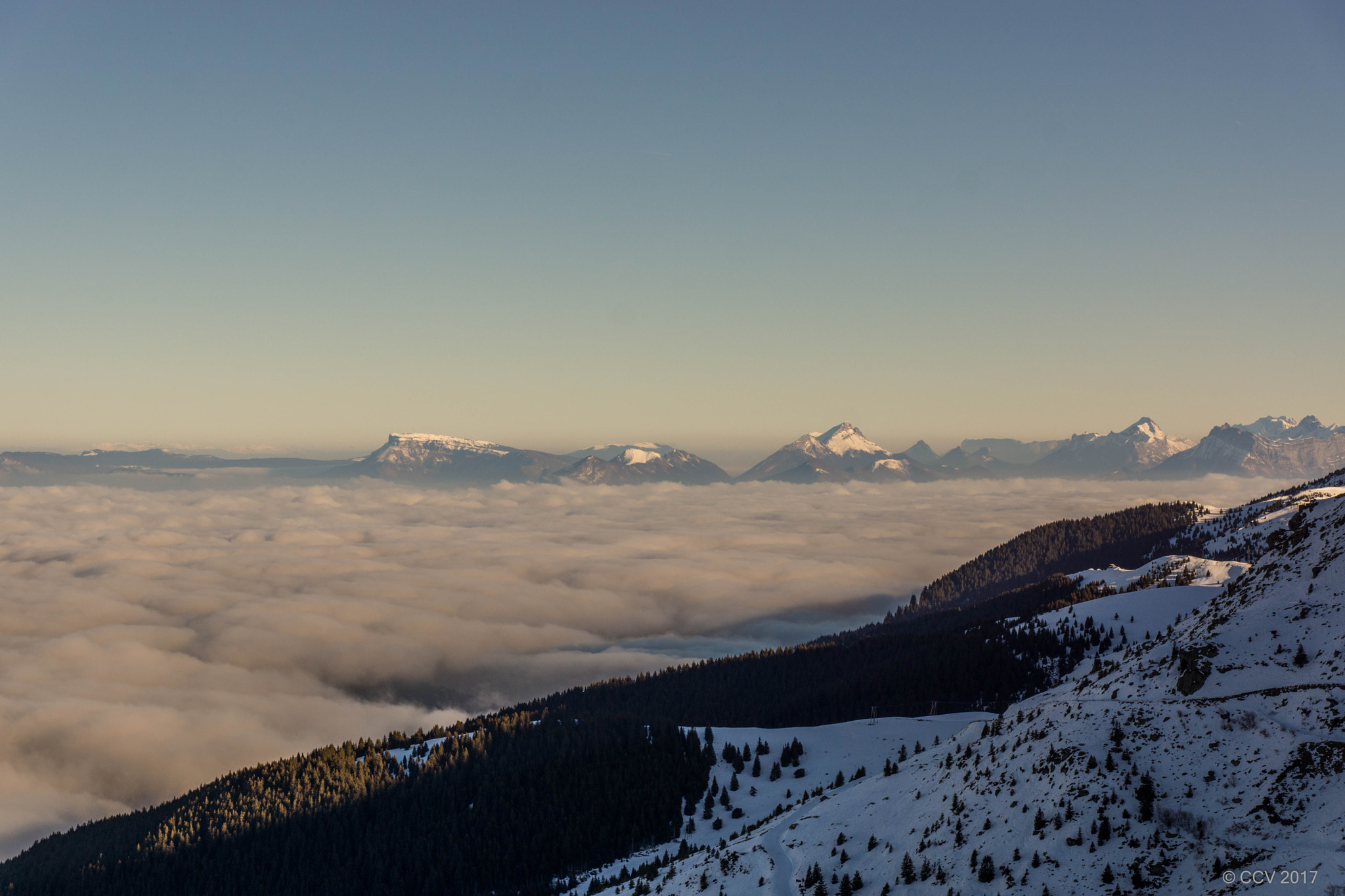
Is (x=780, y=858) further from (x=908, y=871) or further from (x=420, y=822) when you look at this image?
(x=420, y=822)

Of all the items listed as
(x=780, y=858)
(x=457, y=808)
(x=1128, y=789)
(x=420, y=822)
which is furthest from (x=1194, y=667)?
(x=420, y=822)

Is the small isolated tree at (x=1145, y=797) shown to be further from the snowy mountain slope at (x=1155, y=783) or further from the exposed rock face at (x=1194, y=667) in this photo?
the exposed rock face at (x=1194, y=667)

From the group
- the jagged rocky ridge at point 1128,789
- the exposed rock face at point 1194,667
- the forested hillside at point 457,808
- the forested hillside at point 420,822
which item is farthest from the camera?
the forested hillside at point 457,808

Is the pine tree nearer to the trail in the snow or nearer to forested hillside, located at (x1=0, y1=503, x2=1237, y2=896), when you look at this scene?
the trail in the snow

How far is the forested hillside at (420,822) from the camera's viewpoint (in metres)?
137

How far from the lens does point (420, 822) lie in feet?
491

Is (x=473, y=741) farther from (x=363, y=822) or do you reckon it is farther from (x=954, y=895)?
(x=954, y=895)

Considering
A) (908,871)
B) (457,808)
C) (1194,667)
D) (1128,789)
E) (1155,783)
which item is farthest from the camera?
(457,808)

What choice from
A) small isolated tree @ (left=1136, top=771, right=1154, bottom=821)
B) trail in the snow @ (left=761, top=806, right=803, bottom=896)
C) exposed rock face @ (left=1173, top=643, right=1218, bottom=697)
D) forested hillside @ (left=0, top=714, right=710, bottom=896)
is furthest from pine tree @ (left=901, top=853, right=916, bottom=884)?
forested hillside @ (left=0, top=714, right=710, bottom=896)

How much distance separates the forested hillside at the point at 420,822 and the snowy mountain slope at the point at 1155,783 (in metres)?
70.6

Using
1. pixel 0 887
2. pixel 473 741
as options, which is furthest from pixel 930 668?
pixel 0 887

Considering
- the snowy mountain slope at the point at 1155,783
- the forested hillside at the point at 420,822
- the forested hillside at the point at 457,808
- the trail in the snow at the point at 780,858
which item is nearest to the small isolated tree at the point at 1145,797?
the snowy mountain slope at the point at 1155,783

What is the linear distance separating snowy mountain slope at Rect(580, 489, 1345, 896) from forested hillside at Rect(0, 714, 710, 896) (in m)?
70.6

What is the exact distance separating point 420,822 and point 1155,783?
14499 centimetres
